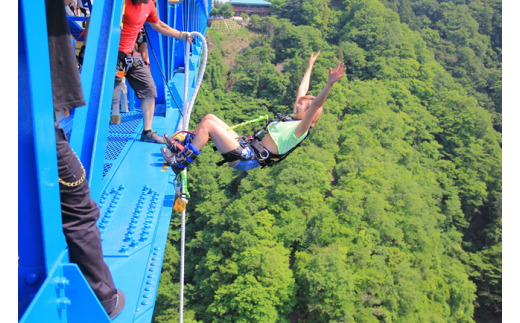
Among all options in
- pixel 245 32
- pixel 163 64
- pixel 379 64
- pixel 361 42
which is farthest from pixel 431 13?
pixel 163 64

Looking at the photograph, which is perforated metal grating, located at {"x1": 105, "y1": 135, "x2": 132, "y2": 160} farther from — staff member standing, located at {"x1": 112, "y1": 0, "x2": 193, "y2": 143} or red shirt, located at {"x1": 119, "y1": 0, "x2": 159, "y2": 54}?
red shirt, located at {"x1": 119, "y1": 0, "x2": 159, "y2": 54}

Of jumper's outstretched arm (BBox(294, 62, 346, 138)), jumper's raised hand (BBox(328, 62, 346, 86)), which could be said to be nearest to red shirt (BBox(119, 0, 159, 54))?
jumper's outstretched arm (BBox(294, 62, 346, 138))

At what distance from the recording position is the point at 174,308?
24297mm

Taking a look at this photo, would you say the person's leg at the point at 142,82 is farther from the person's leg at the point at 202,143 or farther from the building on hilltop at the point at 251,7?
the building on hilltop at the point at 251,7

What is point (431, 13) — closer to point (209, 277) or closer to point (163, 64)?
point (209, 277)

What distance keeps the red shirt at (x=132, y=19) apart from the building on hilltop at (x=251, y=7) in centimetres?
7905

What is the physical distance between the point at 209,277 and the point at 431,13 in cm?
7075

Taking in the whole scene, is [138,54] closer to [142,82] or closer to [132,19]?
[142,82]

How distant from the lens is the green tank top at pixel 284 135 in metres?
4.40

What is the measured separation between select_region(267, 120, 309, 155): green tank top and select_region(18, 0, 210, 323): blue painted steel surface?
1644mm

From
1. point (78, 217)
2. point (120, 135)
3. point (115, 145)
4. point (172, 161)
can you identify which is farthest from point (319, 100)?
point (120, 135)

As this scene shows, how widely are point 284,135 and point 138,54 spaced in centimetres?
233

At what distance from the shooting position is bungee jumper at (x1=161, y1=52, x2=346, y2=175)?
431 cm

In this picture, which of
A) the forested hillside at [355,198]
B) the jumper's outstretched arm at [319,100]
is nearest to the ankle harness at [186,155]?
the jumper's outstretched arm at [319,100]
